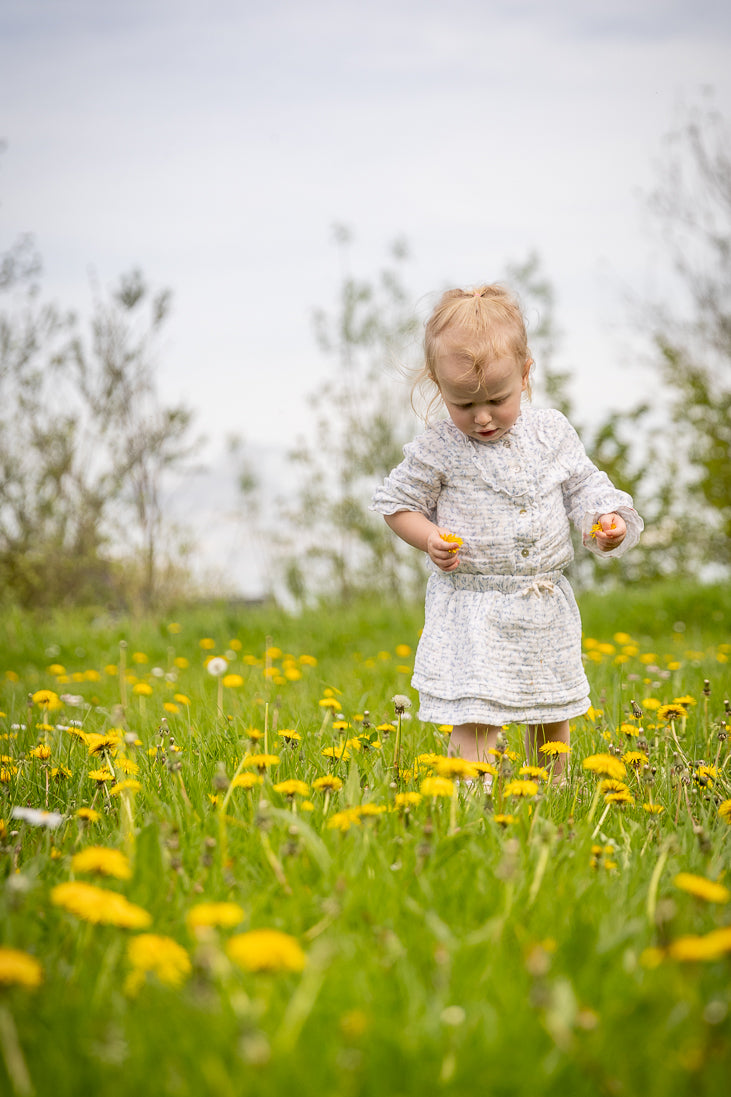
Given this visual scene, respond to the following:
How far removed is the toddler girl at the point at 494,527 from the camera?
8.41 ft

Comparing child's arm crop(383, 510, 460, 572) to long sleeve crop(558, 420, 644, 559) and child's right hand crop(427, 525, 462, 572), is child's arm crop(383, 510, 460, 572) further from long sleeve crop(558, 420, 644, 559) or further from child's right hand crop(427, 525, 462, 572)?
long sleeve crop(558, 420, 644, 559)

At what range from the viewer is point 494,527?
8.75ft

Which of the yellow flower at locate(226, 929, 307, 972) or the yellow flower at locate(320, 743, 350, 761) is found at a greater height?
the yellow flower at locate(226, 929, 307, 972)

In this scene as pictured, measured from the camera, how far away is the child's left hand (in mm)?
2523

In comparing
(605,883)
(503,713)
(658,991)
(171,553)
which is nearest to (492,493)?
(503,713)

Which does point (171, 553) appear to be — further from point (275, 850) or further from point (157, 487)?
point (275, 850)

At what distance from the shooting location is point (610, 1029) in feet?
3.55

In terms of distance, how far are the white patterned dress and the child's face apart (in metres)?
0.11

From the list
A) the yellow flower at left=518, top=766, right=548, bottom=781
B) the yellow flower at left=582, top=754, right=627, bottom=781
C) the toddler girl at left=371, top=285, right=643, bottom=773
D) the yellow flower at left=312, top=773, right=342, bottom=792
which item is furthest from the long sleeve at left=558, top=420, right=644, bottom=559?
the yellow flower at left=312, top=773, right=342, bottom=792

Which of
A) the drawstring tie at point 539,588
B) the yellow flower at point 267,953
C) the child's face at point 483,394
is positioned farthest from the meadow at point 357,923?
the child's face at point 483,394

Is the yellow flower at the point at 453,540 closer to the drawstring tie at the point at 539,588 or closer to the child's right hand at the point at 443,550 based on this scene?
the child's right hand at the point at 443,550

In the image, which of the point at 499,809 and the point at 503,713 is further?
the point at 503,713

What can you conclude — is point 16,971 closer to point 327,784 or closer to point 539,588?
point 327,784

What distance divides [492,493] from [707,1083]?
1.86 metres
